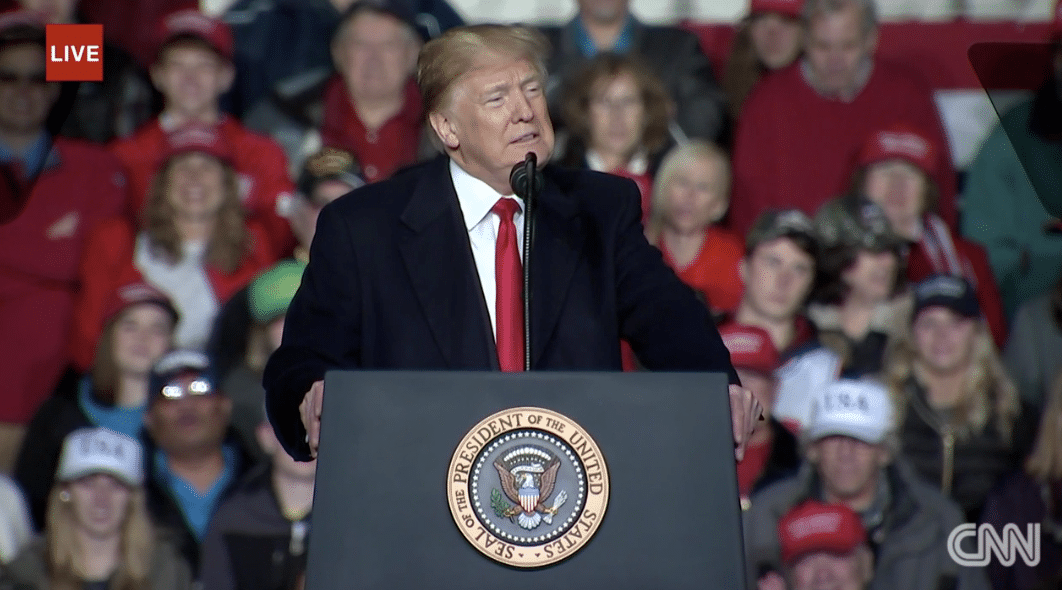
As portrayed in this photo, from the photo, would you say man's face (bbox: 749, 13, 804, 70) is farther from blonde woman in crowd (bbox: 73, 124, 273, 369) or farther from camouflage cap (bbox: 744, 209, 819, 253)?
blonde woman in crowd (bbox: 73, 124, 273, 369)

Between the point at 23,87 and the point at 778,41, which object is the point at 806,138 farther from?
the point at 23,87

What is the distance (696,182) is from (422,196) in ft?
9.25

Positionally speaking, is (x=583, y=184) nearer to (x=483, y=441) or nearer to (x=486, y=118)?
(x=486, y=118)

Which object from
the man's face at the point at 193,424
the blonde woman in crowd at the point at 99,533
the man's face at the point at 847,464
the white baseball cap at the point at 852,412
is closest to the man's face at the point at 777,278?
the white baseball cap at the point at 852,412

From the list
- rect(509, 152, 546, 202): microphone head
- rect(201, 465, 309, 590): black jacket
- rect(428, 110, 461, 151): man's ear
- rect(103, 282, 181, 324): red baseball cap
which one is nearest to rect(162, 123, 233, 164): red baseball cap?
rect(103, 282, 181, 324): red baseball cap

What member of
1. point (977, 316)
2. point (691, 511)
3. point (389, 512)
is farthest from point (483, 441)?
point (977, 316)

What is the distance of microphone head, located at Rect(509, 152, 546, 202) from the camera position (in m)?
1.81

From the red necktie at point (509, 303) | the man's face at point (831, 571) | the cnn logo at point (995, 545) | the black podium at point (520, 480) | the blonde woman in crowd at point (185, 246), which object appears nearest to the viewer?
the black podium at point (520, 480)

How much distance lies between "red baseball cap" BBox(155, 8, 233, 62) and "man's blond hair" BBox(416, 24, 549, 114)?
3121 mm

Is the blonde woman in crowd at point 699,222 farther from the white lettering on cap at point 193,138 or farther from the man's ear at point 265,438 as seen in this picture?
the white lettering on cap at point 193,138

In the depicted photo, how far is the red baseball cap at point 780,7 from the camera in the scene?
4.96 m

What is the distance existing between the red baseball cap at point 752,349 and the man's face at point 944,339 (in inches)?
18.3

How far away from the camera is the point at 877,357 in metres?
4.59

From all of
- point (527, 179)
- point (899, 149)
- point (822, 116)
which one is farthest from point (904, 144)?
point (527, 179)
